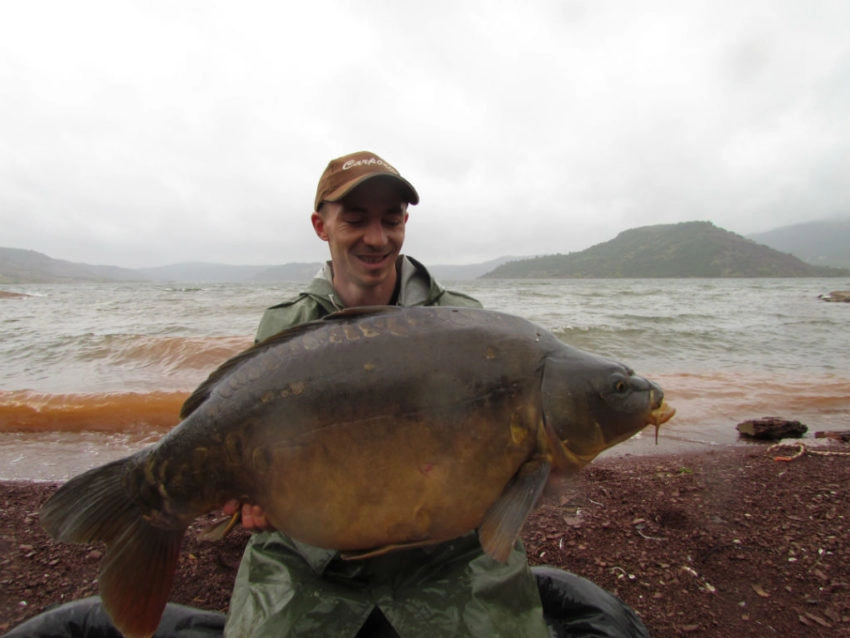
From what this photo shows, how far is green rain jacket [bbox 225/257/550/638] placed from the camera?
217 cm

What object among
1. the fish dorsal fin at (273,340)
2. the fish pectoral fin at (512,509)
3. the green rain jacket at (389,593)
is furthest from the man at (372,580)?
the fish pectoral fin at (512,509)

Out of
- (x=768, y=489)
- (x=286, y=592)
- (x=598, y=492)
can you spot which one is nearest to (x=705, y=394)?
(x=768, y=489)

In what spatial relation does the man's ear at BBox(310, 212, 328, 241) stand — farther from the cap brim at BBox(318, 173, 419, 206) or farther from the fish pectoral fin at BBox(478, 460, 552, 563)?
the fish pectoral fin at BBox(478, 460, 552, 563)

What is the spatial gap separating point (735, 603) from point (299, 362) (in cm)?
285

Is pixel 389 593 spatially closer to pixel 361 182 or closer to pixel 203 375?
pixel 361 182

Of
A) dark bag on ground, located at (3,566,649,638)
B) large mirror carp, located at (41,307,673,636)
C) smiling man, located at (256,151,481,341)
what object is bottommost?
dark bag on ground, located at (3,566,649,638)

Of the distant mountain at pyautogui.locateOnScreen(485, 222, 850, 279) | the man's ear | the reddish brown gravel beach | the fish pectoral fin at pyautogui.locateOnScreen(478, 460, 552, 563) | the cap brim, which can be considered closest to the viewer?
the fish pectoral fin at pyautogui.locateOnScreen(478, 460, 552, 563)

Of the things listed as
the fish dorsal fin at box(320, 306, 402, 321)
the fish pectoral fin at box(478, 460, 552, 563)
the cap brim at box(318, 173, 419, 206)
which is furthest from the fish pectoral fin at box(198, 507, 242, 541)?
the cap brim at box(318, 173, 419, 206)

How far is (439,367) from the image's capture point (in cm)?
182

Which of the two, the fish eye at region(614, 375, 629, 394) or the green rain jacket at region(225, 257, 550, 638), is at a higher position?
the fish eye at region(614, 375, 629, 394)

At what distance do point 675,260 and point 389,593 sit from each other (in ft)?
455

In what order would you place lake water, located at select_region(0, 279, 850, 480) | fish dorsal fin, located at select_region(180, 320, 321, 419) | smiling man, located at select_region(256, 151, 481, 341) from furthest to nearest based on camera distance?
lake water, located at select_region(0, 279, 850, 480) → smiling man, located at select_region(256, 151, 481, 341) → fish dorsal fin, located at select_region(180, 320, 321, 419)

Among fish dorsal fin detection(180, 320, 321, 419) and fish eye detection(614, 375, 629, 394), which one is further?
fish dorsal fin detection(180, 320, 321, 419)

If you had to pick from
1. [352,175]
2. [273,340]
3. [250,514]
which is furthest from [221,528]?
[352,175]
